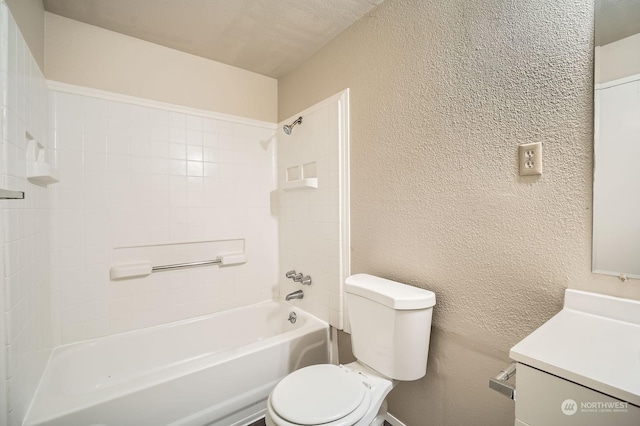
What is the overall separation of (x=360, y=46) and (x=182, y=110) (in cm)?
128

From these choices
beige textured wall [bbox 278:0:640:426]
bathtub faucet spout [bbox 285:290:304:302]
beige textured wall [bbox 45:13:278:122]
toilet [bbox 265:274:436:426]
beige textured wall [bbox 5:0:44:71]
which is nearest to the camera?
beige textured wall [bbox 278:0:640:426]

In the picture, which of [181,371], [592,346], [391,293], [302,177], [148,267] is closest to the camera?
[592,346]

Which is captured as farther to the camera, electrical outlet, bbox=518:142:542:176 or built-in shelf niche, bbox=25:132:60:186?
built-in shelf niche, bbox=25:132:60:186

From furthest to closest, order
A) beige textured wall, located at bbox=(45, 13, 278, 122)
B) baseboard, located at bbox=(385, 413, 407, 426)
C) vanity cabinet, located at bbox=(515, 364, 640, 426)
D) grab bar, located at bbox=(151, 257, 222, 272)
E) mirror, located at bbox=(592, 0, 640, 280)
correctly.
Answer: grab bar, located at bbox=(151, 257, 222, 272)
beige textured wall, located at bbox=(45, 13, 278, 122)
baseboard, located at bbox=(385, 413, 407, 426)
mirror, located at bbox=(592, 0, 640, 280)
vanity cabinet, located at bbox=(515, 364, 640, 426)

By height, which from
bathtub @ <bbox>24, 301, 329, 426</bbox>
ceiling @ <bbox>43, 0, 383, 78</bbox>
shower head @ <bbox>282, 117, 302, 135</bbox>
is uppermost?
ceiling @ <bbox>43, 0, 383, 78</bbox>

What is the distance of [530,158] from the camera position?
3.21 feet

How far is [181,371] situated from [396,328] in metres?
1.02

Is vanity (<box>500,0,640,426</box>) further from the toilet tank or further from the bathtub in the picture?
the bathtub

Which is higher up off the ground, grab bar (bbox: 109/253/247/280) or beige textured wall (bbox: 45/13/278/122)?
beige textured wall (bbox: 45/13/278/122)

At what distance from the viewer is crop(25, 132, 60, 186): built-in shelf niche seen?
1.21m

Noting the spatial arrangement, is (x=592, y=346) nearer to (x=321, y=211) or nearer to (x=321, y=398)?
(x=321, y=398)

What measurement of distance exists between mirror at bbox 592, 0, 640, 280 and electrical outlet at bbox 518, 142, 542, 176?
14 cm

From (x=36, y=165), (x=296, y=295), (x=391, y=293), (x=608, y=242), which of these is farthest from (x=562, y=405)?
(x=36, y=165)

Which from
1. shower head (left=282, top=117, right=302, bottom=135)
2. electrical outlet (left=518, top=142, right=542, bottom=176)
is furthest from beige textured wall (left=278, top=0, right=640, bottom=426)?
shower head (left=282, top=117, right=302, bottom=135)
